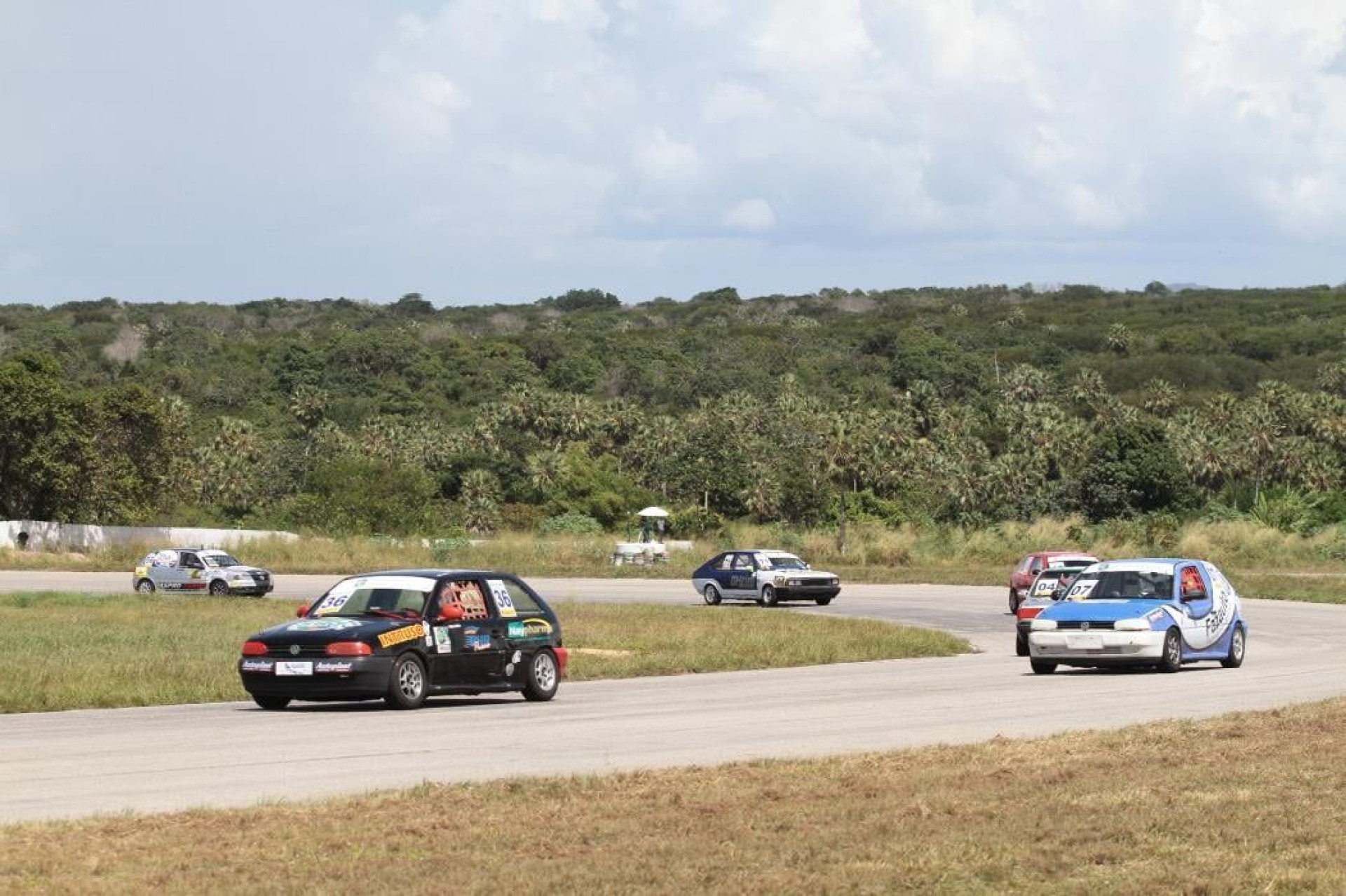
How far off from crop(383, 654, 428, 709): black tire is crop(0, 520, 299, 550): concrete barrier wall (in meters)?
60.1

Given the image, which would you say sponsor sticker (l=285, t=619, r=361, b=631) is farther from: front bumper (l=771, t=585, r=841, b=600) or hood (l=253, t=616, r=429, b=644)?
front bumper (l=771, t=585, r=841, b=600)

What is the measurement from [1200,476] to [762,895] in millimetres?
109653

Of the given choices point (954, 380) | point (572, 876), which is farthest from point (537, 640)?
point (954, 380)

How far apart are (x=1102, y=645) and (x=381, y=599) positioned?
998cm

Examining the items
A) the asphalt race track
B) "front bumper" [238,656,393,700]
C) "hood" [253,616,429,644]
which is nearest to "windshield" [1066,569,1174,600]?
the asphalt race track

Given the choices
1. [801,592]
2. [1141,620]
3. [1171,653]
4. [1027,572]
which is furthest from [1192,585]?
[801,592]

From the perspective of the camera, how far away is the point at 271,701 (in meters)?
20.0

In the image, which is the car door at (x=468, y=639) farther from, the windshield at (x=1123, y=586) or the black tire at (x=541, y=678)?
the windshield at (x=1123, y=586)

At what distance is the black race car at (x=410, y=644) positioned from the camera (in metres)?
19.4

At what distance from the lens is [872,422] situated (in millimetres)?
120188

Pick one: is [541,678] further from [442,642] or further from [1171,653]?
[1171,653]

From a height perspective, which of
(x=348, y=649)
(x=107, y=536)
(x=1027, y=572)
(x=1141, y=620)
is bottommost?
(x=348, y=649)

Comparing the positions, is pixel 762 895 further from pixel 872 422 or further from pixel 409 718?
pixel 872 422

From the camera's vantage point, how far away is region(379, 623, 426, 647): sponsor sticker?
19609 mm
